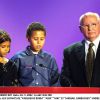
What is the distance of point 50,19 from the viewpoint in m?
1.68

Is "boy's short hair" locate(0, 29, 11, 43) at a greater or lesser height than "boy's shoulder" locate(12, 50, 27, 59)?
greater

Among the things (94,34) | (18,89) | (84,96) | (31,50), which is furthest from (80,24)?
(18,89)

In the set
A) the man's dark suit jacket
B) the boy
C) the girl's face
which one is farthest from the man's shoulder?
the girl's face

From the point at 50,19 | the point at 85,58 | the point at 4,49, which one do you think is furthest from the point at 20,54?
the point at 85,58

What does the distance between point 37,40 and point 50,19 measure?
177 mm

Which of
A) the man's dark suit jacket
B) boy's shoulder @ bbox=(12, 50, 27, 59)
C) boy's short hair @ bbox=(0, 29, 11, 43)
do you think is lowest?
the man's dark suit jacket

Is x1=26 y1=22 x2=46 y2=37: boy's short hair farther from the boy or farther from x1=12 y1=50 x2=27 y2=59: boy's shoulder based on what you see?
x1=12 y1=50 x2=27 y2=59: boy's shoulder

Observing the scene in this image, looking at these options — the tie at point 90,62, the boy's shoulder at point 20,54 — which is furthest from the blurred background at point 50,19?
the tie at point 90,62

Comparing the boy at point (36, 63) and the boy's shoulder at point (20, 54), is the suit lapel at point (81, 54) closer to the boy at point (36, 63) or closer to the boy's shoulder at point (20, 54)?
the boy at point (36, 63)

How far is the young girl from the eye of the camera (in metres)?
1.61

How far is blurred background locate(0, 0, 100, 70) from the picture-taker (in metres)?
1.65

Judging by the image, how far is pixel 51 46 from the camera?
1656 mm

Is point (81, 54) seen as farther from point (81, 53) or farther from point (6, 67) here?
point (6, 67)

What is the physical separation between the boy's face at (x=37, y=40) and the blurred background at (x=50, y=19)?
36 mm
